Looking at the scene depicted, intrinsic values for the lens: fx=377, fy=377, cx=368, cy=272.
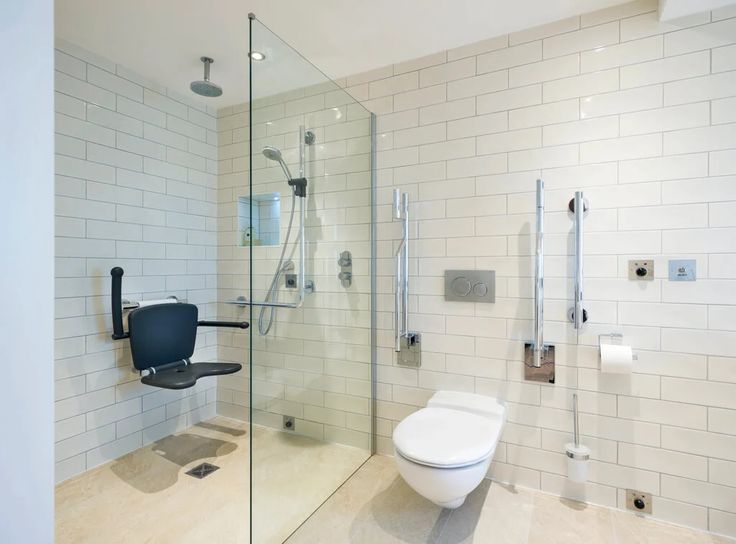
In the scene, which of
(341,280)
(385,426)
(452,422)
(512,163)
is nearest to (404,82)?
(512,163)

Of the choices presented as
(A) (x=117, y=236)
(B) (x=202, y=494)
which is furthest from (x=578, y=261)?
(A) (x=117, y=236)

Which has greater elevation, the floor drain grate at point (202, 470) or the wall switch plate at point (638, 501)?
the wall switch plate at point (638, 501)

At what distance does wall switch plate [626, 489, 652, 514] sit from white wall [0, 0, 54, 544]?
2.23 metres

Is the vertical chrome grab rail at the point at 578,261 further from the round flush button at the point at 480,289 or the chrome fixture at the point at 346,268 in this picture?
the chrome fixture at the point at 346,268

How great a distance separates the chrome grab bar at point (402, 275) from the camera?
2.11m

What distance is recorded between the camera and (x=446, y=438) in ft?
5.28

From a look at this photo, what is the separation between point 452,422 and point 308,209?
123 centimetres

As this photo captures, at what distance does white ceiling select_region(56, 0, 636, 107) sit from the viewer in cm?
179

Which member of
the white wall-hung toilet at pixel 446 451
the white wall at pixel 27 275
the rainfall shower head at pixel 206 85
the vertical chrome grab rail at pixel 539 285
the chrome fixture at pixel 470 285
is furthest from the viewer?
the rainfall shower head at pixel 206 85

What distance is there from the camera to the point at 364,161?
2273mm

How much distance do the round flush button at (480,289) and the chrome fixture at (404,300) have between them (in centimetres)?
38

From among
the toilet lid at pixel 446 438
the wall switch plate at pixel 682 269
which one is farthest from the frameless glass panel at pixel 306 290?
the wall switch plate at pixel 682 269

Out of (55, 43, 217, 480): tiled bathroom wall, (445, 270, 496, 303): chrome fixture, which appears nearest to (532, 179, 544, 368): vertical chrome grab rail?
(445, 270, 496, 303): chrome fixture

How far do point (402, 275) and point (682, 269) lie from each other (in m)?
1.33
